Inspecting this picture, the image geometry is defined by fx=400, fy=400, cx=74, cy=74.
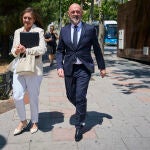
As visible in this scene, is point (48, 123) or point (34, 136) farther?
point (48, 123)

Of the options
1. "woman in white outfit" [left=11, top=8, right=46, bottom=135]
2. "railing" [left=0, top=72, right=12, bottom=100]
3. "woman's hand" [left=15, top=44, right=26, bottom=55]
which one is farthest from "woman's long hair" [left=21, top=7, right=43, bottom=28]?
"railing" [left=0, top=72, right=12, bottom=100]

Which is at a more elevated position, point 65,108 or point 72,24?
point 72,24

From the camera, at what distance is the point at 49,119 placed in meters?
7.13

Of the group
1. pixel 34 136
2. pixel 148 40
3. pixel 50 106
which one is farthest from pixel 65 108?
pixel 148 40

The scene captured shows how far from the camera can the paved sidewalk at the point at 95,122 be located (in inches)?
225

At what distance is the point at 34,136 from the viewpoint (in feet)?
19.9

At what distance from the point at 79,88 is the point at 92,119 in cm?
134

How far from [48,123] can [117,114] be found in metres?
Result: 1.49

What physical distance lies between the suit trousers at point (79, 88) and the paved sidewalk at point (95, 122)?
0.38 meters

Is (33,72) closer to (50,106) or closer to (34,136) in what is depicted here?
(34,136)

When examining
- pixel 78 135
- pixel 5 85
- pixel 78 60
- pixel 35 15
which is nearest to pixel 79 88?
pixel 78 60

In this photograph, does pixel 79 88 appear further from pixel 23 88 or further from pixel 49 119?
pixel 49 119

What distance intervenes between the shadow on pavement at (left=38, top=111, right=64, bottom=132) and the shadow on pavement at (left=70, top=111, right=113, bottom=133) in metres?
0.25

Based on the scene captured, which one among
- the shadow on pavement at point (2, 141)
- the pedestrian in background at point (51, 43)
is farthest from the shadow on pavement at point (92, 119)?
the pedestrian in background at point (51, 43)
